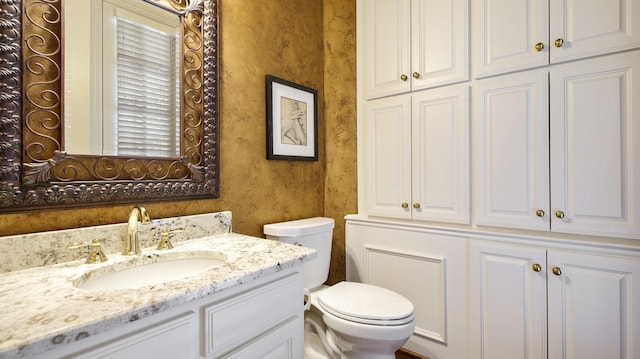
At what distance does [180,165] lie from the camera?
1245 millimetres

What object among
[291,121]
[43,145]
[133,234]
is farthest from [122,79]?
[291,121]

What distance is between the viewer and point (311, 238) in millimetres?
1577

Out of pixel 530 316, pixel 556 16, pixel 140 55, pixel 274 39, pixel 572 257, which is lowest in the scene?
pixel 530 316

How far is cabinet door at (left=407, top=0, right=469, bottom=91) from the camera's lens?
1.45 m

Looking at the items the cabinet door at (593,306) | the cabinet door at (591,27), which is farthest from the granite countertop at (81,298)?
the cabinet door at (591,27)

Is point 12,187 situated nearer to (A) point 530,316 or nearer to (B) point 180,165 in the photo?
(B) point 180,165

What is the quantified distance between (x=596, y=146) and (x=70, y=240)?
1923 millimetres

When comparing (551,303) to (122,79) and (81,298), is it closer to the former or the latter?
(81,298)

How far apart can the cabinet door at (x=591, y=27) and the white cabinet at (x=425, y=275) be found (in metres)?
0.93

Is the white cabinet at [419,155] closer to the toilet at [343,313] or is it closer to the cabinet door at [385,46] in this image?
the cabinet door at [385,46]

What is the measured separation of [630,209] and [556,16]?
817 millimetres

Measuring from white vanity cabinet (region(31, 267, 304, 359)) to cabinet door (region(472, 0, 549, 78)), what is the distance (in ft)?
4.25

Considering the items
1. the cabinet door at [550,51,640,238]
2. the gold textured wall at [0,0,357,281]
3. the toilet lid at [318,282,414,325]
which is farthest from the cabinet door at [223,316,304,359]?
the cabinet door at [550,51,640,238]

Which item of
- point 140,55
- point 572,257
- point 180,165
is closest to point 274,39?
point 140,55
